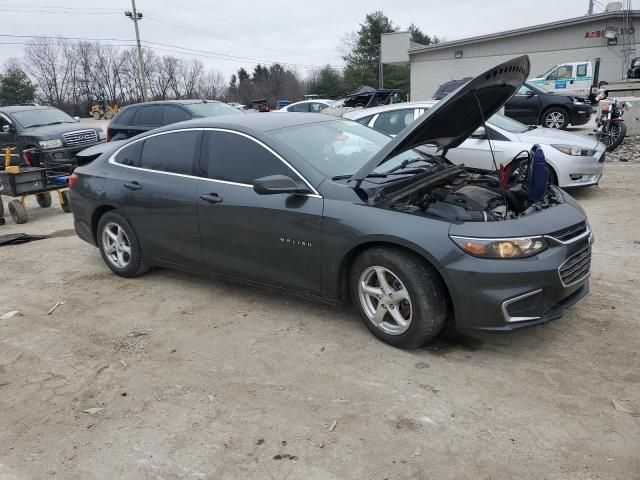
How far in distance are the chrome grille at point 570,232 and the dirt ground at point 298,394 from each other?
76 cm

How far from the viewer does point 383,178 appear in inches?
161

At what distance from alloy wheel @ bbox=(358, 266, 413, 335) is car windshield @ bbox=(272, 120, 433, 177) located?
0.87 m

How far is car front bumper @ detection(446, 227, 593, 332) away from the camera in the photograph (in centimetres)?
330

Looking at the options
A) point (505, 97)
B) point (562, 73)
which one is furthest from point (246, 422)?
point (562, 73)

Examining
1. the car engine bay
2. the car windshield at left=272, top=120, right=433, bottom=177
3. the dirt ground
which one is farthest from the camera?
the car windshield at left=272, top=120, right=433, bottom=177

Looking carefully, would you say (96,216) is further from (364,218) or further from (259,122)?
(364,218)

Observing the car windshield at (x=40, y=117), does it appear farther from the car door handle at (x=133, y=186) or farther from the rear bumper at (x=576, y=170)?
the rear bumper at (x=576, y=170)

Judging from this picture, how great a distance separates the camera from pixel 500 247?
10.9 feet

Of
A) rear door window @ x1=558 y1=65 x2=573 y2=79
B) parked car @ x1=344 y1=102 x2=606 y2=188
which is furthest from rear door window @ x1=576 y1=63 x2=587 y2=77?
parked car @ x1=344 y1=102 x2=606 y2=188

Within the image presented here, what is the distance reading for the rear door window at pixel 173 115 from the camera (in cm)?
1049

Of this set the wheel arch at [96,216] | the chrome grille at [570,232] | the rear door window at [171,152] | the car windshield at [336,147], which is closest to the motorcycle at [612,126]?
the car windshield at [336,147]

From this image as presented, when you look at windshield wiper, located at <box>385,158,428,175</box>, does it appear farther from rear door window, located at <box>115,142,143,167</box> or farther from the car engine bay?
rear door window, located at <box>115,142,143,167</box>

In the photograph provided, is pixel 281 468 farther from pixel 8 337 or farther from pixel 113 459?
pixel 8 337

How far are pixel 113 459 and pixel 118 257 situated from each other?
304cm
